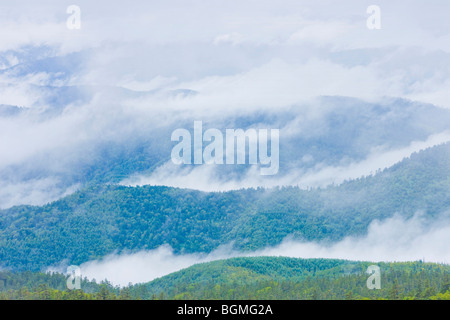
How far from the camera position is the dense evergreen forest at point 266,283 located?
87.8m

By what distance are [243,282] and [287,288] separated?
15.2 metres

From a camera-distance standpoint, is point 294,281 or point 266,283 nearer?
point 266,283

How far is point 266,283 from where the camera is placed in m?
101

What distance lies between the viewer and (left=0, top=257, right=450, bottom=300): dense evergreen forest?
3457 inches

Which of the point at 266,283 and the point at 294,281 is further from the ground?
the point at 294,281
